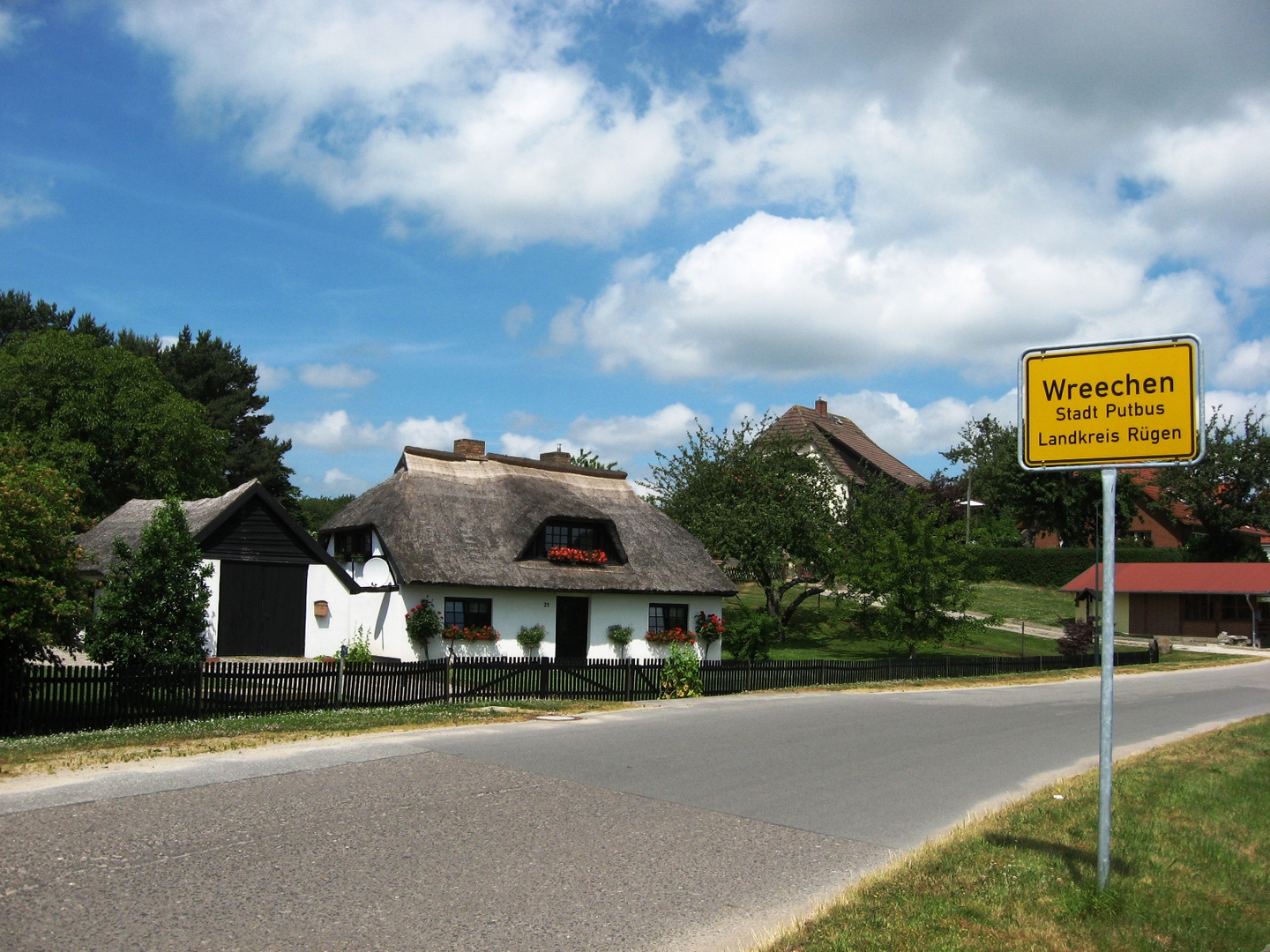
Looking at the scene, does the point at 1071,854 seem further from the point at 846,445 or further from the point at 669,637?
the point at 846,445

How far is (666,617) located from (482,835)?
23939 millimetres

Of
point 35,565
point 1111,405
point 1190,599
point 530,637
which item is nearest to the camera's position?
point 1111,405

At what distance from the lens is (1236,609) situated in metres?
55.1

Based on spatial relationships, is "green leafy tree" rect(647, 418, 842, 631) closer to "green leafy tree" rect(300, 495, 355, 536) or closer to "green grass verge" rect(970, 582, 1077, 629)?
"green grass verge" rect(970, 582, 1077, 629)

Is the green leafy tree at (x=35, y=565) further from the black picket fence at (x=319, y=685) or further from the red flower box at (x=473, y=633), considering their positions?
the red flower box at (x=473, y=633)

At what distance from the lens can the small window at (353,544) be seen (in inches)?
1170

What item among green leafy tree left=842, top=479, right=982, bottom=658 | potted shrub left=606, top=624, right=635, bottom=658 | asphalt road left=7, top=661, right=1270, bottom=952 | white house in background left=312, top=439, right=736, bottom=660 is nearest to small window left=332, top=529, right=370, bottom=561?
white house in background left=312, top=439, right=736, bottom=660

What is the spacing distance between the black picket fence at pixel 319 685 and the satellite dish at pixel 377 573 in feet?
24.5

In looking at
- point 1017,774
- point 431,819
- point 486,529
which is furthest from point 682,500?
point 431,819

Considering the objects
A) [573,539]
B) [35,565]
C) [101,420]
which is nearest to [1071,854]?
[35,565]

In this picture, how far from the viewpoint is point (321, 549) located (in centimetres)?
2786

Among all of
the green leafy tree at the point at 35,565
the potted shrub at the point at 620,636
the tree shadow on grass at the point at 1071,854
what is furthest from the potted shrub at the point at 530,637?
the tree shadow on grass at the point at 1071,854

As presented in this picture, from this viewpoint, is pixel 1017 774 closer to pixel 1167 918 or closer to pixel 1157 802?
pixel 1157 802

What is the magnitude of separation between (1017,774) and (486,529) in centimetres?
1976
